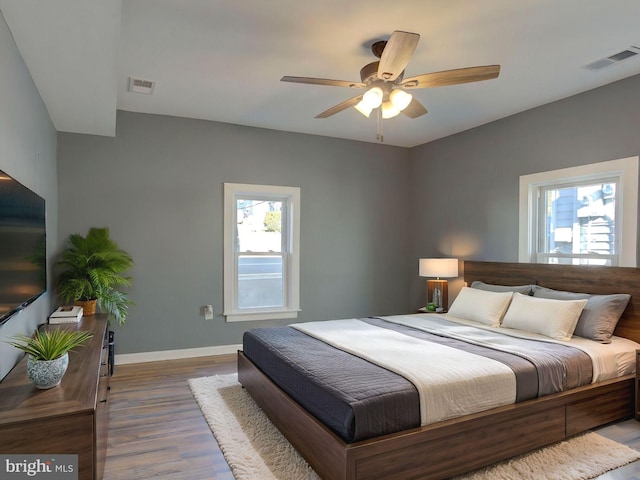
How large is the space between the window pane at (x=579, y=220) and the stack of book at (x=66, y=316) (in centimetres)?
→ 435

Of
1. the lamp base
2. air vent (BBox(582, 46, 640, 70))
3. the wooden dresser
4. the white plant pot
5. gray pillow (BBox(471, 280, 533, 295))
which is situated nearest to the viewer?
the wooden dresser

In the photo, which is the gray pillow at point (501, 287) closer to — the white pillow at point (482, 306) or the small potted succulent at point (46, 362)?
the white pillow at point (482, 306)

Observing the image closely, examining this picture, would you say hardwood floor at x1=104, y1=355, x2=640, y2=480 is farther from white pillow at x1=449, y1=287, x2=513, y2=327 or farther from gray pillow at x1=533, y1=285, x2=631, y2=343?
white pillow at x1=449, y1=287, x2=513, y2=327

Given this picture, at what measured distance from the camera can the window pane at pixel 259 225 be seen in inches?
199

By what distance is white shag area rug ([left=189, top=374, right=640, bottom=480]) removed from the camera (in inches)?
91.7

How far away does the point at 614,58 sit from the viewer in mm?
3084

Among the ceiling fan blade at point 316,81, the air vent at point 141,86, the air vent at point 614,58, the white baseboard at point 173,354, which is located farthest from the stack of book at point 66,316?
the air vent at point 614,58

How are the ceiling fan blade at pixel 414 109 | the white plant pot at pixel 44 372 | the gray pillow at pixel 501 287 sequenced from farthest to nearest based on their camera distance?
the gray pillow at pixel 501 287
the ceiling fan blade at pixel 414 109
the white plant pot at pixel 44 372

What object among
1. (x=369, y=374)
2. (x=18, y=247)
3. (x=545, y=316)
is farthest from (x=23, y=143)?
(x=545, y=316)

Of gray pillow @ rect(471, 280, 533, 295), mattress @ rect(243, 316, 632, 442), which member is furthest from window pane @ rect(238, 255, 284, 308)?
gray pillow @ rect(471, 280, 533, 295)

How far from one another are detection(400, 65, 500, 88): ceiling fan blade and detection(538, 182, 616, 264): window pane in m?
1.93

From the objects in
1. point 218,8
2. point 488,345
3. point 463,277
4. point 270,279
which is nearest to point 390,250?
point 463,277

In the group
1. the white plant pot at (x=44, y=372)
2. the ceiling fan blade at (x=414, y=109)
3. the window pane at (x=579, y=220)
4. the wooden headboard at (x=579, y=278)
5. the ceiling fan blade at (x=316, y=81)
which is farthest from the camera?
the window pane at (x=579, y=220)

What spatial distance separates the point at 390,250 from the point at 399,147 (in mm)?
1468
